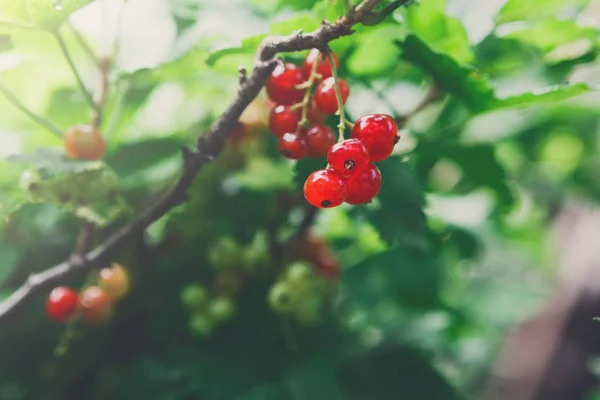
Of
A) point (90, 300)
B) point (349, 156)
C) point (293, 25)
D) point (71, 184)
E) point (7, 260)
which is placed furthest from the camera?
point (7, 260)

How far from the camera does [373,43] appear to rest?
2.99ft

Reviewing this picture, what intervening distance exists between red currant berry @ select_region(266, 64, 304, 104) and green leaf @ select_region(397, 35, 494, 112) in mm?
179

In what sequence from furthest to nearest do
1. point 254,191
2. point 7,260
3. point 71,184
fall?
point 254,191 < point 7,260 < point 71,184

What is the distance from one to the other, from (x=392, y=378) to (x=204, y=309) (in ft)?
1.44

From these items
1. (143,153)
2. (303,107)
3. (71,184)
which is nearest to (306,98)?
(303,107)

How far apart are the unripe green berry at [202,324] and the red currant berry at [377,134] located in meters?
0.56

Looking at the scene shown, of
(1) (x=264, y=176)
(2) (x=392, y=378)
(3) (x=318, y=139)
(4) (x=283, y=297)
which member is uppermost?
(3) (x=318, y=139)

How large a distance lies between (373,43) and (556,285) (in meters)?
1.90

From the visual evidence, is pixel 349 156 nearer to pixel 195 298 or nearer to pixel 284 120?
pixel 284 120

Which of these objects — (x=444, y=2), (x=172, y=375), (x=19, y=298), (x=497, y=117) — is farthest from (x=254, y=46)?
(x=497, y=117)

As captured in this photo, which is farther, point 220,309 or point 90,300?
point 220,309

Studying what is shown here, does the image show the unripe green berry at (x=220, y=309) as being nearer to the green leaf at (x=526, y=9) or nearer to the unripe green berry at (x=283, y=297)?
the unripe green berry at (x=283, y=297)

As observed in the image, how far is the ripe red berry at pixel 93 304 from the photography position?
2.89ft

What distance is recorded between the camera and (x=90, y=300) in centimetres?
88
